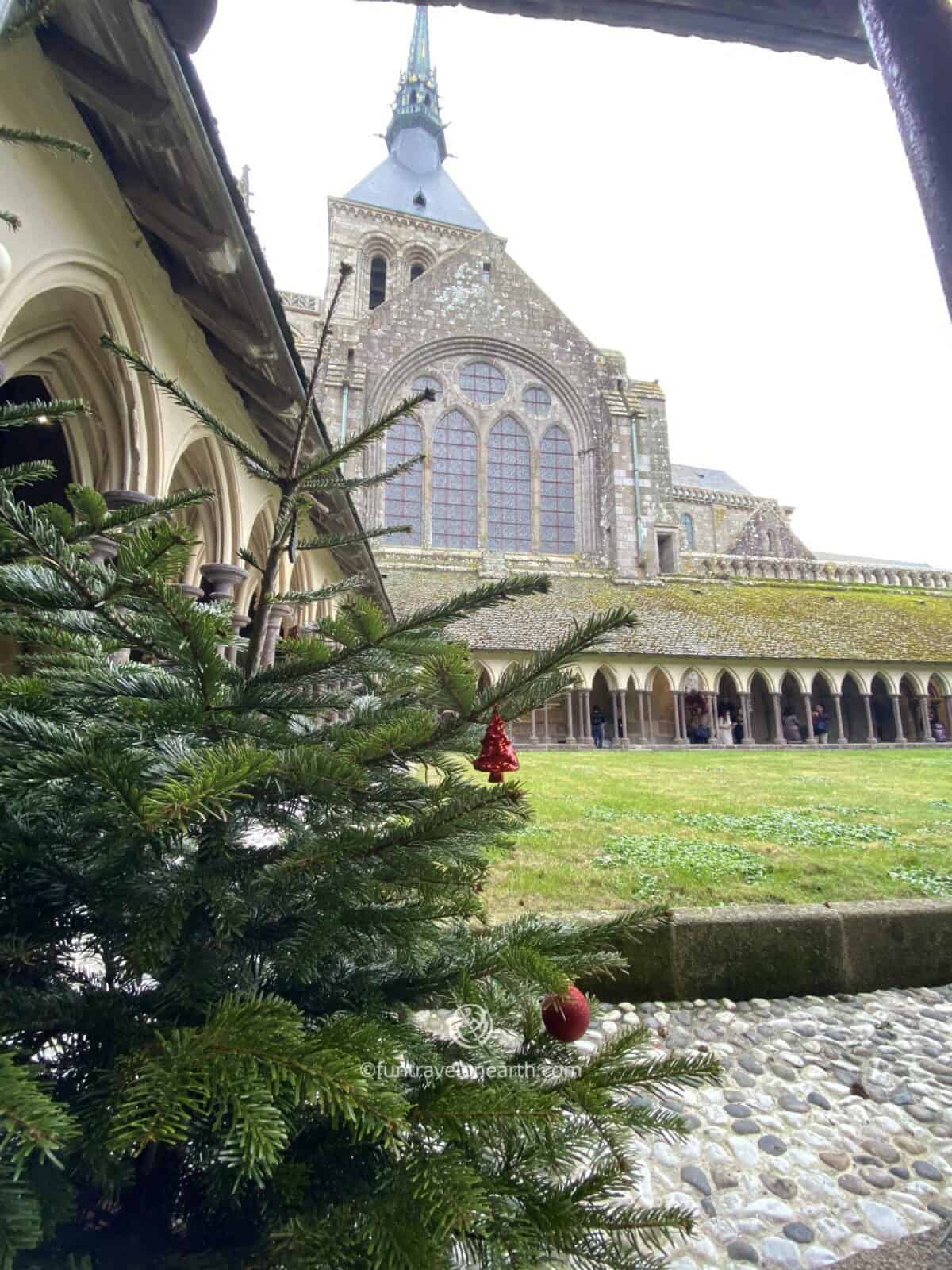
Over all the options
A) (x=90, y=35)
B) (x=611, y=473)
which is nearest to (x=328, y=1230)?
(x=90, y=35)

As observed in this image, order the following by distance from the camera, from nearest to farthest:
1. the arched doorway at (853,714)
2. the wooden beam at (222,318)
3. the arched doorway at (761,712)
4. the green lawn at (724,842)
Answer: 1. the green lawn at (724,842)
2. the wooden beam at (222,318)
3. the arched doorway at (761,712)
4. the arched doorway at (853,714)

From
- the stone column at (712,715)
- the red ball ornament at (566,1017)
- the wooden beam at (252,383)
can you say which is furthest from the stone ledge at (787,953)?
the stone column at (712,715)

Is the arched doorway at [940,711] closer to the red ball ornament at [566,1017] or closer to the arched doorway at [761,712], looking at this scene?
the arched doorway at [761,712]

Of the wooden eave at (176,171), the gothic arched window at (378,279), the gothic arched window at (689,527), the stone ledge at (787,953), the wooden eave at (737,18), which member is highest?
the gothic arched window at (378,279)

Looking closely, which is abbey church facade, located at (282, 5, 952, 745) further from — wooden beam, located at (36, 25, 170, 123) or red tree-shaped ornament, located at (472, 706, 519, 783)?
red tree-shaped ornament, located at (472, 706, 519, 783)

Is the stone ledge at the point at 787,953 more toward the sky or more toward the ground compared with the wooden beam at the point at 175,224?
more toward the ground

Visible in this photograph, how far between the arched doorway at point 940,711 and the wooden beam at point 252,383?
66.7 feet

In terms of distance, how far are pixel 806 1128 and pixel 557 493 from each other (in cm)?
2217

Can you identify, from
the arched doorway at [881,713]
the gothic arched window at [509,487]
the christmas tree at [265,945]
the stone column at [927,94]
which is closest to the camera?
the christmas tree at [265,945]

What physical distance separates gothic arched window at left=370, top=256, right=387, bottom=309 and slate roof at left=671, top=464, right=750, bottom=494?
20605mm

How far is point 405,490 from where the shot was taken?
70.6ft

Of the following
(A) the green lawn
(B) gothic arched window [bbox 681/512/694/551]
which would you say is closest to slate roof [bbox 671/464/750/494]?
(B) gothic arched window [bbox 681/512/694/551]

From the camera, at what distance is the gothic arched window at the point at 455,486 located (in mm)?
21859

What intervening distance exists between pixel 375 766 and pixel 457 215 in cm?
4021
